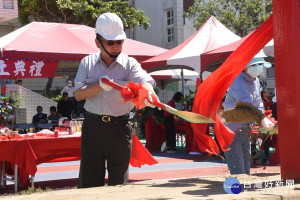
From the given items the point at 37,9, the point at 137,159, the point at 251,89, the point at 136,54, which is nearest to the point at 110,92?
the point at 251,89

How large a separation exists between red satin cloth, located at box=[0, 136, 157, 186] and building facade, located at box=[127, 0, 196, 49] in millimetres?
25247

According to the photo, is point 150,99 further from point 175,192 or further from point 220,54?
point 220,54

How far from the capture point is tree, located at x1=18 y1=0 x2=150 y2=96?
30.1m

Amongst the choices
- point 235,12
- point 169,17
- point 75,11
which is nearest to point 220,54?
point 235,12

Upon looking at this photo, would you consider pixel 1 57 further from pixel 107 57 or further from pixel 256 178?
pixel 256 178

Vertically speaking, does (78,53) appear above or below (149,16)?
below

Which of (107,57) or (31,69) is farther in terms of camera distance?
(31,69)

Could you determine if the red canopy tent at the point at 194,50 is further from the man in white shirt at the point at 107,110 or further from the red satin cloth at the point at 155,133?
the man in white shirt at the point at 107,110

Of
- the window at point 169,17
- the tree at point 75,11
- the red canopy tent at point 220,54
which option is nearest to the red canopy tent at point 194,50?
the red canopy tent at point 220,54

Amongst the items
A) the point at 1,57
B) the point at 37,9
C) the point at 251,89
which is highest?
the point at 37,9

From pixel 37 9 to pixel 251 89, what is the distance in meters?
25.7

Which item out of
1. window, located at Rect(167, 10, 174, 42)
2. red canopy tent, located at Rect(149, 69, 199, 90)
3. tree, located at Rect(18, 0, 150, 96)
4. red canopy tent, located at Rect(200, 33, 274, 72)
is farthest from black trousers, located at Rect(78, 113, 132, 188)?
window, located at Rect(167, 10, 174, 42)

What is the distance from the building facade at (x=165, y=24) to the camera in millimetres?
33375

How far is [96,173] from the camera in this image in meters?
4.71
